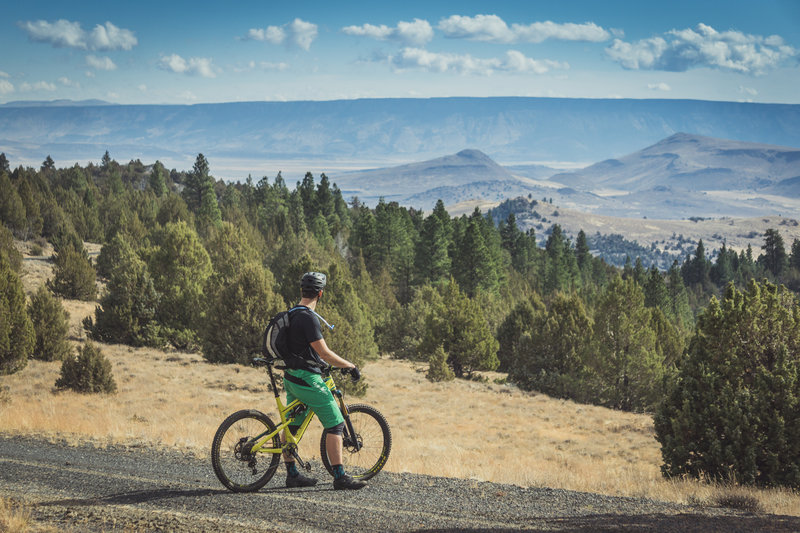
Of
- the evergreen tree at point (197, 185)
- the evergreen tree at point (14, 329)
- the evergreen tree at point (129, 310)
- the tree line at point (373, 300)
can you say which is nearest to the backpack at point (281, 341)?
the tree line at point (373, 300)

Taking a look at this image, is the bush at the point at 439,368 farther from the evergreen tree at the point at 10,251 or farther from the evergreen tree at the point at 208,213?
the evergreen tree at the point at 208,213

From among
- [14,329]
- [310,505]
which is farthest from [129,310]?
[310,505]

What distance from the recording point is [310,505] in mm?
8523

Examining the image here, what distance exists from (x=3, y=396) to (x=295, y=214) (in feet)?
267

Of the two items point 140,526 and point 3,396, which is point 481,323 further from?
point 140,526

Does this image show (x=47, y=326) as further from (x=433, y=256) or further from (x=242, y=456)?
(x=433, y=256)

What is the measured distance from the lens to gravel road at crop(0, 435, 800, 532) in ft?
25.8

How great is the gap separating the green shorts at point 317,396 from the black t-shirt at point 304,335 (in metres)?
0.13

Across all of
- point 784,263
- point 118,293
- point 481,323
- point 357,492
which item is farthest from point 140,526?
point 784,263

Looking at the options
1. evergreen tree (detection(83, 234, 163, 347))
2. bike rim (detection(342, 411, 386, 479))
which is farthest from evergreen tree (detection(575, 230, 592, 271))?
bike rim (detection(342, 411, 386, 479))

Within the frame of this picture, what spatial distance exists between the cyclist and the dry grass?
3.08 metres

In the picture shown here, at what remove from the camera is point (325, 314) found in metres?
31.0

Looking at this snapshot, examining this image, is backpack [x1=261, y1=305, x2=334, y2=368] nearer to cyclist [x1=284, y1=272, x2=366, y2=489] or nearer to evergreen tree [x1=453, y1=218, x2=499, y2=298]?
cyclist [x1=284, y1=272, x2=366, y2=489]

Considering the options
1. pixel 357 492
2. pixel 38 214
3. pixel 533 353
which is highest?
pixel 38 214
